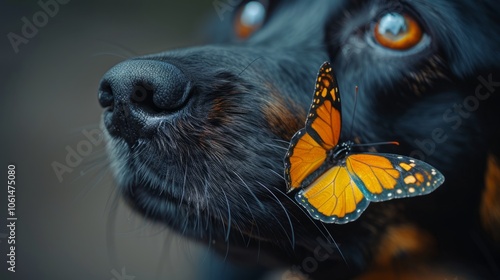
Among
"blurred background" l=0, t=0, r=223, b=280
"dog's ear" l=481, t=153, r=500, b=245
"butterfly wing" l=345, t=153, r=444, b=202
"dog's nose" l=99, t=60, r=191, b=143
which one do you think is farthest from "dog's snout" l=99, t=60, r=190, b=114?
"dog's ear" l=481, t=153, r=500, b=245

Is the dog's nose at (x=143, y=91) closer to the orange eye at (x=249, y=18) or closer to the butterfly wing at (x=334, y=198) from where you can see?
the butterfly wing at (x=334, y=198)

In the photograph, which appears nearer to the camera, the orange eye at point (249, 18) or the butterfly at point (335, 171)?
the butterfly at point (335, 171)

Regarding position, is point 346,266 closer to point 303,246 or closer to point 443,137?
point 303,246

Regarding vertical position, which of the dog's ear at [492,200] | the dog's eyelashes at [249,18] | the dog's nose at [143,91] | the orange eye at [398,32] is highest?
the dog's eyelashes at [249,18]

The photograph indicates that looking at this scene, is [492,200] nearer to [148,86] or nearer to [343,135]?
[343,135]

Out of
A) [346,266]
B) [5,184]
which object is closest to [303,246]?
[346,266]

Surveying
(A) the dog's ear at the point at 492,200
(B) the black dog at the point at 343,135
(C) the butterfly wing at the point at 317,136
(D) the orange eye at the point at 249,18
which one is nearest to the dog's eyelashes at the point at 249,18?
(D) the orange eye at the point at 249,18
